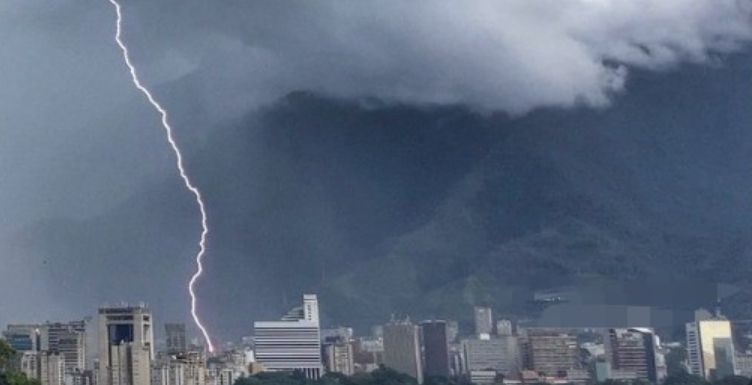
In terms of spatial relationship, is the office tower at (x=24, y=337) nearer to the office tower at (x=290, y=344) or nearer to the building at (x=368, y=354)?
the office tower at (x=290, y=344)

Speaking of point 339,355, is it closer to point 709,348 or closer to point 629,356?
point 629,356

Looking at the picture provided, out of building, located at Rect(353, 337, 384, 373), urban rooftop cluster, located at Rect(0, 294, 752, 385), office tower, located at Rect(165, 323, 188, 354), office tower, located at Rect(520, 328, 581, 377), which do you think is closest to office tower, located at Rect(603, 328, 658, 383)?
urban rooftop cluster, located at Rect(0, 294, 752, 385)

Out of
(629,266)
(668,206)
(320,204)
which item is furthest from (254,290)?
(668,206)

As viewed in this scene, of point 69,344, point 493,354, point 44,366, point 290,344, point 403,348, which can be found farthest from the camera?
point 290,344

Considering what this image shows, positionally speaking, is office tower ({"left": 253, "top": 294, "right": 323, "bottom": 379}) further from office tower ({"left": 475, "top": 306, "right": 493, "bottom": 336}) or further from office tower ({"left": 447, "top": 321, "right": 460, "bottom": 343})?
office tower ({"left": 475, "top": 306, "right": 493, "bottom": 336})

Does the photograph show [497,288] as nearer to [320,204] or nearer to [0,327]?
[320,204]

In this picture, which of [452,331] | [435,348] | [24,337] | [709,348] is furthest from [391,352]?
[24,337]

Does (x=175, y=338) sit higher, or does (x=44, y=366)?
(x=175, y=338)
